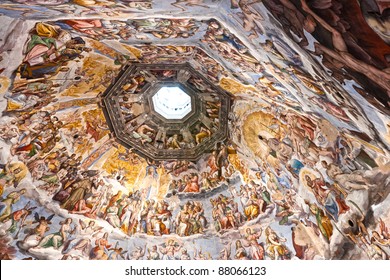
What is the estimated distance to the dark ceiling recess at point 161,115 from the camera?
1178 cm

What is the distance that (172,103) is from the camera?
13867mm

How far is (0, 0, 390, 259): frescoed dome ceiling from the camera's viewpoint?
7516 millimetres

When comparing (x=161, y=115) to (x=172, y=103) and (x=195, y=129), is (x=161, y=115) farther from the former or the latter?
(x=195, y=129)

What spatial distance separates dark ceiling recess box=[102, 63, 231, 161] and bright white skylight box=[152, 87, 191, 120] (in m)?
0.03

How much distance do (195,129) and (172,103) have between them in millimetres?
1134

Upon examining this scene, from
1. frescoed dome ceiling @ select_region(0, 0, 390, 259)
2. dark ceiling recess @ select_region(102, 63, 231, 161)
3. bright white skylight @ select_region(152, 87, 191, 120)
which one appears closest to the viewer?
frescoed dome ceiling @ select_region(0, 0, 390, 259)

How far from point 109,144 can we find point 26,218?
10.0ft

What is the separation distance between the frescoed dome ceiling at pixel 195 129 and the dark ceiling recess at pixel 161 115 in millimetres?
45

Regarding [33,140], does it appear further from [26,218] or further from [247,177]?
[247,177]

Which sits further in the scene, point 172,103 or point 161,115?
point 172,103

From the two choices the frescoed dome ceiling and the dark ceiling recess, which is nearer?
the frescoed dome ceiling

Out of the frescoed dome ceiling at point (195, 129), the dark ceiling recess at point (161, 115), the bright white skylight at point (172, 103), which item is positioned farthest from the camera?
the bright white skylight at point (172, 103)

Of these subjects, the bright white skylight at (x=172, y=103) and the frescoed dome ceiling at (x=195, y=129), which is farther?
the bright white skylight at (x=172, y=103)

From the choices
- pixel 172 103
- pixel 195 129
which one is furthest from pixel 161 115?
pixel 195 129
